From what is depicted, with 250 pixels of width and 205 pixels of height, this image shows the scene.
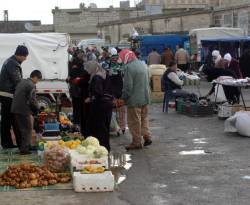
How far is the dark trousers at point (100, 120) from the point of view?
1048 centimetres

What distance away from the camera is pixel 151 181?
29.3 ft

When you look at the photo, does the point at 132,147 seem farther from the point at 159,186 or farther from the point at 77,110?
the point at 159,186

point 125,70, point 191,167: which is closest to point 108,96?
point 125,70

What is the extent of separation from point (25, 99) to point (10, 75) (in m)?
0.76

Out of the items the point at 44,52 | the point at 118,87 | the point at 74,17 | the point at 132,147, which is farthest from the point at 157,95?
the point at 74,17

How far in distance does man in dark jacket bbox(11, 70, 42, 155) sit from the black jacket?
1.71ft

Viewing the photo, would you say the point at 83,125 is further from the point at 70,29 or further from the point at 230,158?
the point at 70,29

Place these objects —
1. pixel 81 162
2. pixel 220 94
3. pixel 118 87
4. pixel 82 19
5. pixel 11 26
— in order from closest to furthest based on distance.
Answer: pixel 81 162 → pixel 118 87 → pixel 220 94 → pixel 11 26 → pixel 82 19

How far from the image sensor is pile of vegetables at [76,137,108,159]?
895 centimetres

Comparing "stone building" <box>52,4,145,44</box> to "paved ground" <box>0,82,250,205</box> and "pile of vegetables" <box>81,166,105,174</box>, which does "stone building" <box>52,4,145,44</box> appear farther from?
"pile of vegetables" <box>81,166,105,174</box>

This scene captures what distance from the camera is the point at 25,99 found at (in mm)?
10750

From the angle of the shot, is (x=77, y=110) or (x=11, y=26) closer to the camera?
(x=77, y=110)

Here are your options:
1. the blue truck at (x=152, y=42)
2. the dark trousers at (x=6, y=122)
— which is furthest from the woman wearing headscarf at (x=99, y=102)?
the blue truck at (x=152, y=42)

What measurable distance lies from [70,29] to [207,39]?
→ 52151mm
